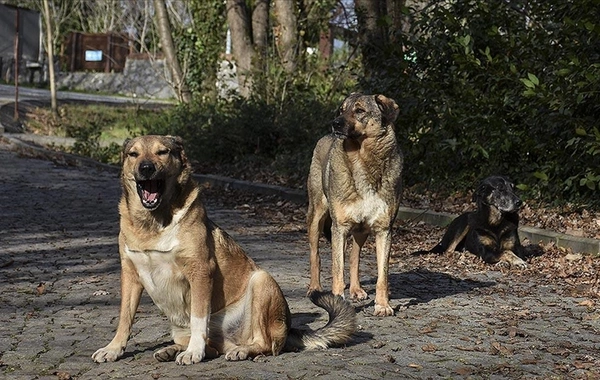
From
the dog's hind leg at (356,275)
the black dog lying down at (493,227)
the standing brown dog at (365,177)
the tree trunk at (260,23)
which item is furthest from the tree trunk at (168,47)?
the standing brown dog at (365,177)

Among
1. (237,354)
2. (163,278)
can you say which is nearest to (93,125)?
(163,278)

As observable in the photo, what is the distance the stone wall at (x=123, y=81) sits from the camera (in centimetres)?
5466

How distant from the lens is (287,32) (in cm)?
2238

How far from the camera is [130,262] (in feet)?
20.7

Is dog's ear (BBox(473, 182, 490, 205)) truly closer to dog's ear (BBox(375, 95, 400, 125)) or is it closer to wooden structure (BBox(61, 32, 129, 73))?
dog's ear (BBox(375, 95, 400, 125))

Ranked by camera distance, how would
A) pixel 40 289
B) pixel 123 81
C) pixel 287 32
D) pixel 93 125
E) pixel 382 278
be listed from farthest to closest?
pixel 123 81 → pixel 93 125 → pixel 287 32 → pixel 40 289 → pixel 382 278

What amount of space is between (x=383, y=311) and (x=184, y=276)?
7.35 feet

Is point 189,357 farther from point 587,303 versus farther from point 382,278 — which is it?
point 587,303

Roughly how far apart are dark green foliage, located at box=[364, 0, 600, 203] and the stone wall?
128 ft

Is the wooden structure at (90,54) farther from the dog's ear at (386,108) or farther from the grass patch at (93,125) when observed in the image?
the dog's ear at (386,108)

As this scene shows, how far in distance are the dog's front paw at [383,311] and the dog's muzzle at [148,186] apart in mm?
2434

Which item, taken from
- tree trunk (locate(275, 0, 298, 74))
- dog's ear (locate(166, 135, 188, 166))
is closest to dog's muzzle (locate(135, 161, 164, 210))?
dog's ear (locate(166, 135, 188, 166))

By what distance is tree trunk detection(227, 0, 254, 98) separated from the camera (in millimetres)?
22547

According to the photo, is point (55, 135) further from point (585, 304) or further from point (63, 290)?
point (585, 304)
